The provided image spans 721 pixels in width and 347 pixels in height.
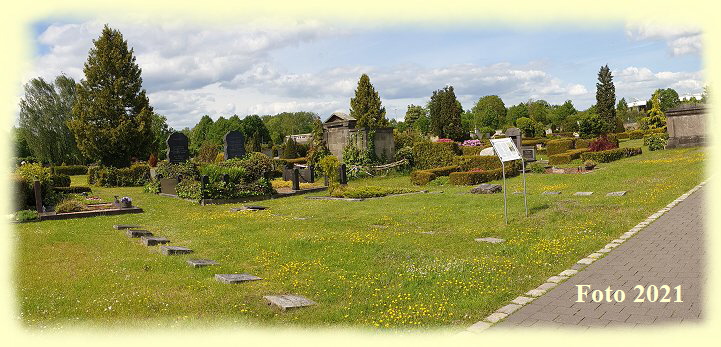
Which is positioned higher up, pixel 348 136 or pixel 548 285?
pixel 348 136

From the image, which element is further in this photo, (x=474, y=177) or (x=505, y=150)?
(x=474, y=177)

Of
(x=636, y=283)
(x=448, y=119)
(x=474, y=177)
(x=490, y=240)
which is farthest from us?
(x=448, y=119)

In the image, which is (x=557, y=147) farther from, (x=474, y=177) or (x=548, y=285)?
(x=548, y=285)

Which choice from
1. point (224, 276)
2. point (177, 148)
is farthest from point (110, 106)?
point (224, 276)

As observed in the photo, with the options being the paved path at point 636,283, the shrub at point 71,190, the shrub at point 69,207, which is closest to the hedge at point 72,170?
the shrub at point 71,190

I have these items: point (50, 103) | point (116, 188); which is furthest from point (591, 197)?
point (50, 103)

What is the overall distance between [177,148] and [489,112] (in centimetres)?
7315

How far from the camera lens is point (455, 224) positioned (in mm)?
13852

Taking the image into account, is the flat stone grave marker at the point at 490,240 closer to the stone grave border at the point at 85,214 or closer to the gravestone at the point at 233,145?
the stone grave border at the point at 85,214

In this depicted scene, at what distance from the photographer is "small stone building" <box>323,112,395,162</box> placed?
31719mm

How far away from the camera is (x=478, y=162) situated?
2656 centimetres

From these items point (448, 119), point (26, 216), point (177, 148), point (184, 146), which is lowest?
point (26, 216)

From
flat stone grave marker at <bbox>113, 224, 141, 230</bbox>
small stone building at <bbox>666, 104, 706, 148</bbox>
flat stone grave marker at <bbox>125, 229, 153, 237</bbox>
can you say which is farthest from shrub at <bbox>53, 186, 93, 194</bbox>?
small stone building at <bbox>666, 104, 706, 148</bbox>

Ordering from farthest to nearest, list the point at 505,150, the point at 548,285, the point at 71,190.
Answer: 1. the point at 71,190
2. the point at 505,150
3. the point at 548,285
